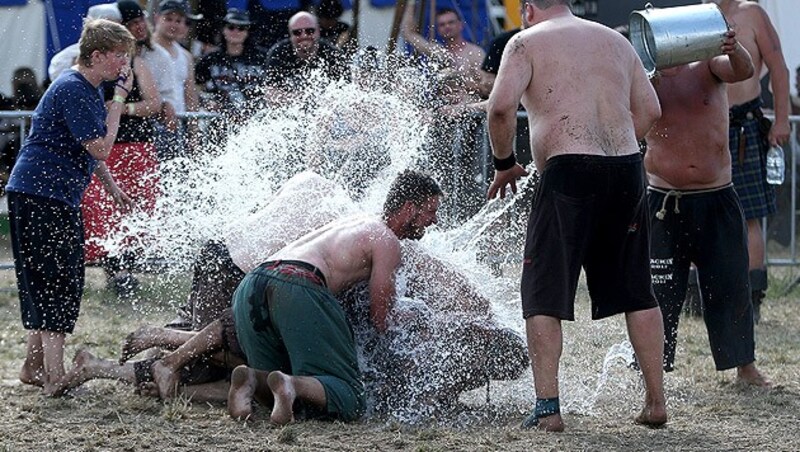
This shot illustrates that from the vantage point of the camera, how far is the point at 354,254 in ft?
18.1

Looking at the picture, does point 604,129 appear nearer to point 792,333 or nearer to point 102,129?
point 102,129

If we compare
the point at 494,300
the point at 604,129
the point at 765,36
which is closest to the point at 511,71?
the point at 604,129

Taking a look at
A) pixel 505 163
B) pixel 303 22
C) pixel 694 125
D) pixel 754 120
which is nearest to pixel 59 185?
pixel 505 163

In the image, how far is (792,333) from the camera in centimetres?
814

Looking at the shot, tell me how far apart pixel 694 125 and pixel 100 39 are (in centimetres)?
262

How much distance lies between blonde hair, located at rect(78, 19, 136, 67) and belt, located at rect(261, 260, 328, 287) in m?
1.22

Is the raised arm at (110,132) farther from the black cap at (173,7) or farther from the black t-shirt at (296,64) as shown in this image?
the black cap at (173,7)

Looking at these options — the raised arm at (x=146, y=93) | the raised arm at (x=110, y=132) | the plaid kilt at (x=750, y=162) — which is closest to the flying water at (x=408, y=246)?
the raised arm at (x=146, y=93)

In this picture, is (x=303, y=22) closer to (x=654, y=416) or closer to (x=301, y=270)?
(x=301, y=270)

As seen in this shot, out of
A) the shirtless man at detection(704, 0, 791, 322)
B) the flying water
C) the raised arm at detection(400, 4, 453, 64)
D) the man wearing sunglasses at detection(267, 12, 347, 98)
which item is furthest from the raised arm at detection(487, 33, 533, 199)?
the raised arm at detection(400, 4, 453, 64)

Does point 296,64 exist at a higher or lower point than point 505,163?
higher

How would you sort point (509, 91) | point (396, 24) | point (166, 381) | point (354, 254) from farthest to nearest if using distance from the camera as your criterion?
point (396, 24), point (166, 381), point (354, 254), point (509, 91)

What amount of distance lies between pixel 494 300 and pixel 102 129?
201 cm

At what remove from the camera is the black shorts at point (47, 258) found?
5.98m
